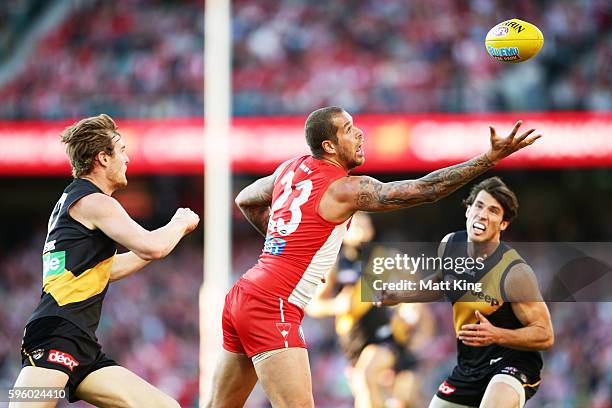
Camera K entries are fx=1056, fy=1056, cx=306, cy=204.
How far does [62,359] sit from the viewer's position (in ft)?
18.4

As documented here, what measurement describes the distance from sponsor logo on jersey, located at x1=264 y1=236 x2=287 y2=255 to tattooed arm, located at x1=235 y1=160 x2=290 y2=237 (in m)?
0.52

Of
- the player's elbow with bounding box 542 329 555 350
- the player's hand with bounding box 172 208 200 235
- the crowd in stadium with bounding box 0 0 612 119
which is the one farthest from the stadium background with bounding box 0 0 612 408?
the player's hand with bounding box 172 208 200 235

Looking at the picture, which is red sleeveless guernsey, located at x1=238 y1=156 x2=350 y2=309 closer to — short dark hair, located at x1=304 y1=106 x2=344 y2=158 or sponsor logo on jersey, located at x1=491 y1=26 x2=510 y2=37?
short dark hair, located at x1=304 y1=106 x2=344 y2=158

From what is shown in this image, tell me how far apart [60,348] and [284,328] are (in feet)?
4.07

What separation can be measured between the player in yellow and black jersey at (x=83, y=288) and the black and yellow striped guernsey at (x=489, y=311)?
2.05 meters

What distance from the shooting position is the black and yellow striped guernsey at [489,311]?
6.83 m

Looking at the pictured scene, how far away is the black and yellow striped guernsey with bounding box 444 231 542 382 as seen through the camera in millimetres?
6832

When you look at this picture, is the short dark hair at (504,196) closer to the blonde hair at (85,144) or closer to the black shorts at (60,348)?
the blonde hair at (85,144)

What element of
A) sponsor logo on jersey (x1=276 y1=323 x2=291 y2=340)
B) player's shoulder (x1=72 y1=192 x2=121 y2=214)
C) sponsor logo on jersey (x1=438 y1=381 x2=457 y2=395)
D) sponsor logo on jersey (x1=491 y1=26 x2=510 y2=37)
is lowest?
sponsor logo on jersey (x1=438 y1=381 x2=457 y2=395)

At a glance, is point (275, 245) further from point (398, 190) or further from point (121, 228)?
point (121, 228)

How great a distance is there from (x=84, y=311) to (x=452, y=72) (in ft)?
40.4

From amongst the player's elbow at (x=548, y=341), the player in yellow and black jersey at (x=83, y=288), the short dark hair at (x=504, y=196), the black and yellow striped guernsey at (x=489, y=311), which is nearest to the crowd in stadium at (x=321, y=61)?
the short dark hair at (x=504, y=196)

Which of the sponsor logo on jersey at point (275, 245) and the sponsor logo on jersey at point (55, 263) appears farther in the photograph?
the sponsor logo on jersey at point (275, 245)

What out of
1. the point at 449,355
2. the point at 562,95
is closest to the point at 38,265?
the point at 449,355
